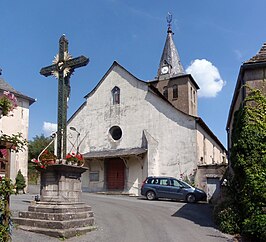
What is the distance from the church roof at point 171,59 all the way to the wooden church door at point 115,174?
12.6m

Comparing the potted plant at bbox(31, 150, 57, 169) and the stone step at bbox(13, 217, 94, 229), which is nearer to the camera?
the stone step at bbox(13, 217, 94, 229)

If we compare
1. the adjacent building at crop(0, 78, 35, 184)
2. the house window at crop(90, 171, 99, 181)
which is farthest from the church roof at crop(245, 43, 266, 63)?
the adjacent building at crop(0, 78, 35, 184)

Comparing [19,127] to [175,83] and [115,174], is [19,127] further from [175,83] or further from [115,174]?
[175,83]

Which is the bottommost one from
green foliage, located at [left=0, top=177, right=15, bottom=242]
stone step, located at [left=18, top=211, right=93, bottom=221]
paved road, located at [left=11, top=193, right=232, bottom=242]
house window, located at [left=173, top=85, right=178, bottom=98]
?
paved road, located at [left=11, top=193, right=232, bottom=242]

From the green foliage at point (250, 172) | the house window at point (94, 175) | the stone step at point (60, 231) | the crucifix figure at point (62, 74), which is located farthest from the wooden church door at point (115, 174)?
the stone step at point (60, 231)

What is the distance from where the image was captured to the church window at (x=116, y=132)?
91.0 feet

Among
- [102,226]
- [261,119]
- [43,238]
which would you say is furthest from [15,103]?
[261,119]

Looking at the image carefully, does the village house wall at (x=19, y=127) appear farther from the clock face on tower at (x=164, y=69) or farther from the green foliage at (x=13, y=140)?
the green foliage at (x=13, y=140)

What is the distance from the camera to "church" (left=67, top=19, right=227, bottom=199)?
79.8ft

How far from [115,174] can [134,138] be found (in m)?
3.29

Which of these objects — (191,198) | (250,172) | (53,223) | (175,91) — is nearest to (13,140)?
(53,223)

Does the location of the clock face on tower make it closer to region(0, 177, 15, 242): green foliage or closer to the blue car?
the blue car

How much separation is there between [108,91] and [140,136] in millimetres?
5071

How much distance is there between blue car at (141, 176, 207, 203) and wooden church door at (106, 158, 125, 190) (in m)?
5.93
